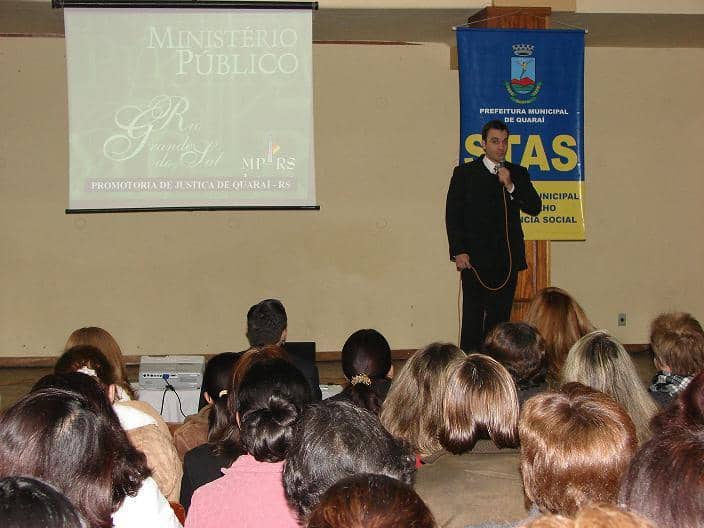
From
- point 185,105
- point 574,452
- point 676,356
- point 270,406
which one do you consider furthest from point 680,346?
point 185,105

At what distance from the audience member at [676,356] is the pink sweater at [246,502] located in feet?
4.97

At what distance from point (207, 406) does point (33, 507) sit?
5.91 feet

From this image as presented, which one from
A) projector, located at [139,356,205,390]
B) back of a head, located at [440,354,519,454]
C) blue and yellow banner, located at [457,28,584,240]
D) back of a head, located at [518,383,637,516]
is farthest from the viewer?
blue and yellow banner, located at [457,28,584,240]

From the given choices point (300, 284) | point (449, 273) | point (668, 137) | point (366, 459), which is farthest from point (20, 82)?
point (366, 459)

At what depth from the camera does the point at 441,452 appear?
196cm

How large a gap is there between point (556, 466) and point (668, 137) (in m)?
5.89

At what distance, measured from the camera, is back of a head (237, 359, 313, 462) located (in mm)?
1742

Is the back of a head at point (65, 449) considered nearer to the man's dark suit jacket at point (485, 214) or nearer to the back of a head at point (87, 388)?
the back of a head at point (87, 388)

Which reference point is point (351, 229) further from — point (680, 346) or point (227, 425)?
point (227, 425)

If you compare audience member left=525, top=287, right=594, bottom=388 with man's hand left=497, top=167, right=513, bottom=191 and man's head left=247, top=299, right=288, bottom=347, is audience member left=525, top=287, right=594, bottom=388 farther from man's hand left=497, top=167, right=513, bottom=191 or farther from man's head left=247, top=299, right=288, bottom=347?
man's hand left=497, top=167, right=513, bottom=191

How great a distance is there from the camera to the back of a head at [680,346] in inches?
107

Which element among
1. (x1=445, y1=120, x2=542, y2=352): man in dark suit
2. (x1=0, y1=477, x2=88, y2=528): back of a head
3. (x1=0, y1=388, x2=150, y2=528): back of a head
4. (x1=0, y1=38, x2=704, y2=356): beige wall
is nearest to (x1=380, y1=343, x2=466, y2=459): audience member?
(x1=0, y1=388, x2=150, y2=528): back of a head

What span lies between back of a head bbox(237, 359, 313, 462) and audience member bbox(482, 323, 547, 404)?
0.95 metres

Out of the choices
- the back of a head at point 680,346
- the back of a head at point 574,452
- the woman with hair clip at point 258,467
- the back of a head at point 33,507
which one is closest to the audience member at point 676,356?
the back of a head at point 680,346
